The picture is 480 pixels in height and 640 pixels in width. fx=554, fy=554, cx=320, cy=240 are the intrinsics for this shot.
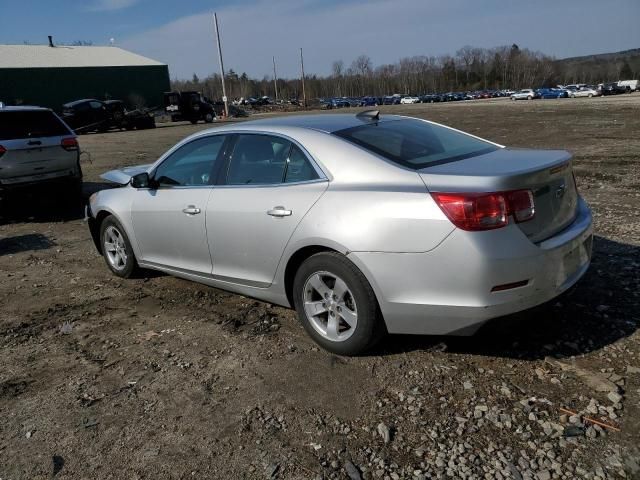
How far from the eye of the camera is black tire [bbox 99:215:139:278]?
5512mm

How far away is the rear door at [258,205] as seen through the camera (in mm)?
3797

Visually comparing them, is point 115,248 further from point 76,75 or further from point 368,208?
point 76,75

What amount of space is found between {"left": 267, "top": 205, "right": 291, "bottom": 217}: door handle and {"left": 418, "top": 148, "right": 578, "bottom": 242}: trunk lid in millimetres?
966

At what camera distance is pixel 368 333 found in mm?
3510

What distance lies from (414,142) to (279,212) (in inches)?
42.9

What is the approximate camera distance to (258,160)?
422 cm

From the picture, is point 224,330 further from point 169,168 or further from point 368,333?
point 169,168

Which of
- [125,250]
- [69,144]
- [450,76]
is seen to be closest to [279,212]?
[125,250]

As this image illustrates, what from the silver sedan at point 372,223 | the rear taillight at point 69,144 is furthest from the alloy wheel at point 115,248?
the rear taillight at point 69,144

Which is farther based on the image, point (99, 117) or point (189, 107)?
point (189, 107)

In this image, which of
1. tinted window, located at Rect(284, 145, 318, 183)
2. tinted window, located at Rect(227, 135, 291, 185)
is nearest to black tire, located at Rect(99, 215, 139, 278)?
tinted window, located at Rect(227, 135, 291, 185)

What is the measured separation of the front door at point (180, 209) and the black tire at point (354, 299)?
1.19 meters

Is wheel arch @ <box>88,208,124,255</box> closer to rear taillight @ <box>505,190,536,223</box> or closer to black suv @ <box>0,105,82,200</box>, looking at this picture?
black suv @ <box>0,105,82,200</box>

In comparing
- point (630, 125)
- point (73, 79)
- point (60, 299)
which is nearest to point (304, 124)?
point (60, 299)
